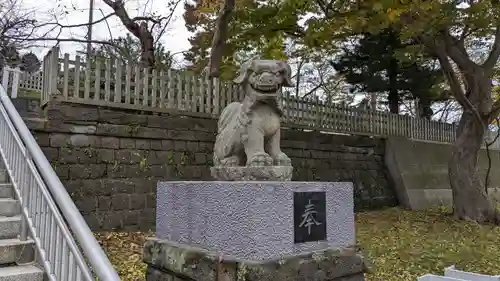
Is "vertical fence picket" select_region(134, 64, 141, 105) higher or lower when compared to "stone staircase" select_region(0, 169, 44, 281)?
higher

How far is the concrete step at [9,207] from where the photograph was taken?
3.22m

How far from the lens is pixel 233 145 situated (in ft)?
10.3

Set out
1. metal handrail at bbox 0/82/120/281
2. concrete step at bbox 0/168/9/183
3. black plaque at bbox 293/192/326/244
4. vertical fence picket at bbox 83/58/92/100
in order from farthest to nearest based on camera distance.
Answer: vertical fence picket at bbox 83/58/92/100 < concrete step at bbox 0/168/9/183 < black plaque at bbox 293/192/326/244 < metal handrail at bbox 0/82/120/281

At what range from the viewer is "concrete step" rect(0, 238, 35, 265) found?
2.72 metres

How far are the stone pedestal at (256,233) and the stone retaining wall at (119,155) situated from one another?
2.77 m

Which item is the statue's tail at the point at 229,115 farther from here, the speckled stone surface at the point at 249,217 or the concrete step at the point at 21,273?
the concrete step at the point at 21,273

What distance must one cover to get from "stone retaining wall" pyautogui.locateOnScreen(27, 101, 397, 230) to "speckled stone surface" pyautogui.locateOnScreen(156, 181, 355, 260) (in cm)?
299

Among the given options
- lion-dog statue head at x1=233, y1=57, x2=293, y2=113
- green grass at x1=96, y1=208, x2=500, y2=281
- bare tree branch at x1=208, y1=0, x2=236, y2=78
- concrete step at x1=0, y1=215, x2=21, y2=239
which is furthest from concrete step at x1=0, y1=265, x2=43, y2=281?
bare tree branch at x1=208, y1=0, x2=236, y2=78

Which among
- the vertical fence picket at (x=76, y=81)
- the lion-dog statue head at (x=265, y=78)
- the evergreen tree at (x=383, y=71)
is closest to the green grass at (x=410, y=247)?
the vertical fence picket at (x=76, y=81)

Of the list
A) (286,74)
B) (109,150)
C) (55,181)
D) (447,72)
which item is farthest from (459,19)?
(55,181)

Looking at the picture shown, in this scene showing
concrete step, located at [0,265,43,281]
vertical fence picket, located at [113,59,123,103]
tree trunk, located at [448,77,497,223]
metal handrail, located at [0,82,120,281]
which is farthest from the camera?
tree trunk, located at [448,77,497,223]

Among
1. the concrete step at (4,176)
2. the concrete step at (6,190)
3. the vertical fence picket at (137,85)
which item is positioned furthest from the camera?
the vertical fence picket at (137,85)

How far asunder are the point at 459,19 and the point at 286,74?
589 cm

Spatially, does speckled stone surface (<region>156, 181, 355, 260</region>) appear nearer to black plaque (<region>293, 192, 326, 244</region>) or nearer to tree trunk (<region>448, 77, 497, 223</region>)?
black plaque (<region>293, 192, 326, 244</region>)
